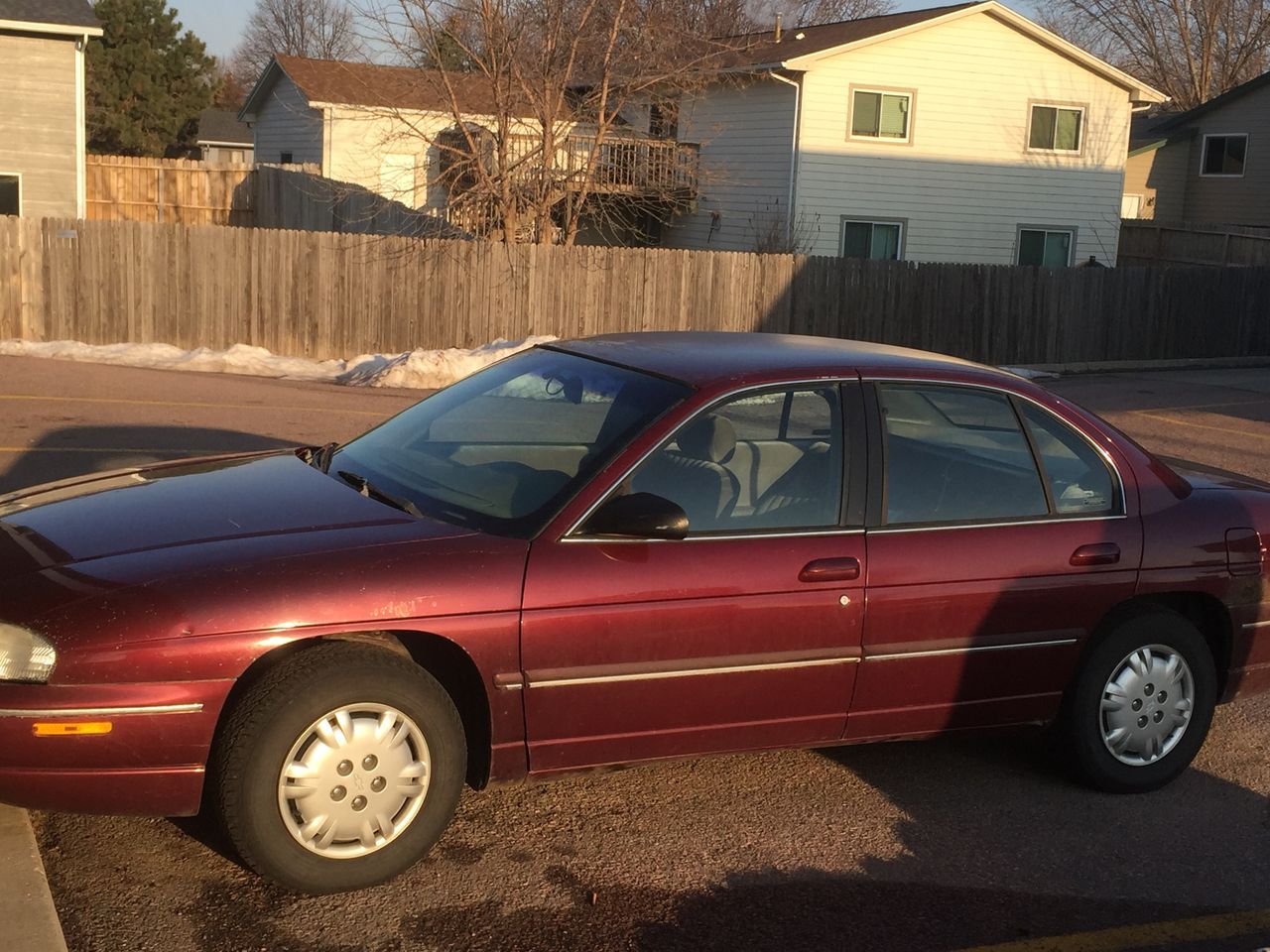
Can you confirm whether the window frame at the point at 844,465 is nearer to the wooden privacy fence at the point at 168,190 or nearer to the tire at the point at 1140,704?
the tire at the point at 1140,704

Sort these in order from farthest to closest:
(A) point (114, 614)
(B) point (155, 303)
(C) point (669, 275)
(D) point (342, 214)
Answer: (D) point (342, 214) < (C) point (669, 275) < (B) point (155, 303) < (A) point (114, 614)

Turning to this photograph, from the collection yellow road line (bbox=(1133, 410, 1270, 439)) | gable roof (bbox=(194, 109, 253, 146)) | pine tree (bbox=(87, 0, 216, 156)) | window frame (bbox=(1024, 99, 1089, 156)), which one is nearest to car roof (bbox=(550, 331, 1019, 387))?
yellow road line (bbox=(1133, 410, 1270, 439))

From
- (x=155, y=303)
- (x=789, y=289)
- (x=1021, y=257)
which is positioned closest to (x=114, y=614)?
(x=155, y=303)

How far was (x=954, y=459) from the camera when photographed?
5.18 meters

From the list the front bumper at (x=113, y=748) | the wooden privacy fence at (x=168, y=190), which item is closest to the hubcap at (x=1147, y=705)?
the front bumper at (x=113, y=748)

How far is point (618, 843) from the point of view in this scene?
4.69 meters

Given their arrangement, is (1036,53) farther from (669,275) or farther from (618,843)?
(618,843)

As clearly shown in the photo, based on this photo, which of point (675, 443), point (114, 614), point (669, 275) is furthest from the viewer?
point (669, 275)

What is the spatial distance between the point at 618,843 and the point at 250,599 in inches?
60.2

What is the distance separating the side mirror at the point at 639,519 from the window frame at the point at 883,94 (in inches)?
1029

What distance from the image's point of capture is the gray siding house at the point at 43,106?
79.6 feet

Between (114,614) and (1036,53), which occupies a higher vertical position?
(1036,53)

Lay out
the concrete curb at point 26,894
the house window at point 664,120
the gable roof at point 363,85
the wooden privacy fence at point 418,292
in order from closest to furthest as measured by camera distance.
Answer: the concrete curb at point 26,894, the wooden privacy fence at point 418,292, the gable roof at point 363,85, the house window at point 664,120

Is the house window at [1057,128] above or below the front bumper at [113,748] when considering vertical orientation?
above
